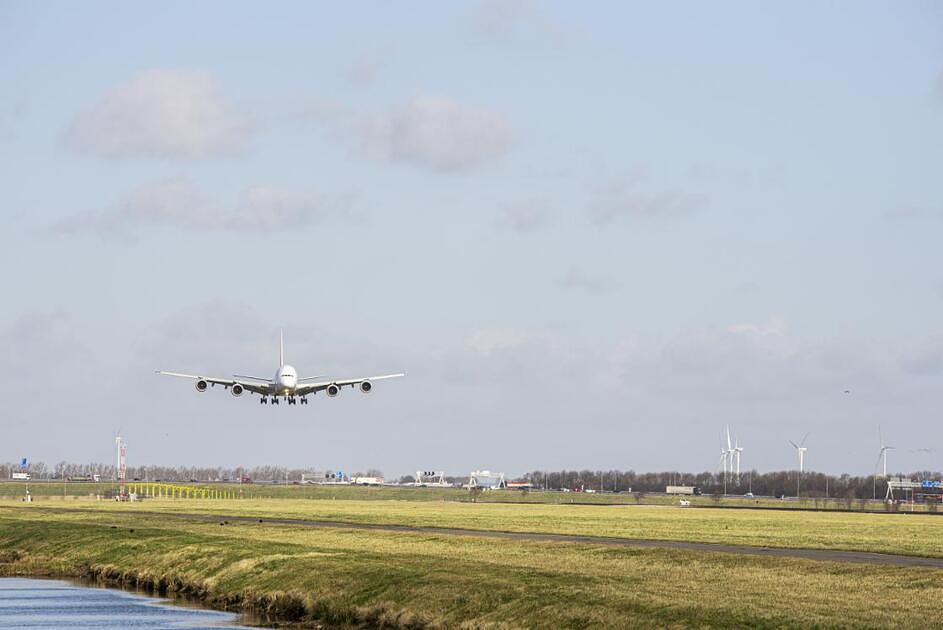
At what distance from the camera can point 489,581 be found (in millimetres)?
53969

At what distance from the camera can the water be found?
5659 centimetres

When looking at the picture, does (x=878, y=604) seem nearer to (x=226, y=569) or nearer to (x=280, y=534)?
(x=226, y=569)

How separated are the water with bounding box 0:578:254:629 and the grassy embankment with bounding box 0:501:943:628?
9.13 feet

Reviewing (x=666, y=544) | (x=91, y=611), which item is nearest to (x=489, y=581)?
(x=91, y=611)

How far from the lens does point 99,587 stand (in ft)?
241

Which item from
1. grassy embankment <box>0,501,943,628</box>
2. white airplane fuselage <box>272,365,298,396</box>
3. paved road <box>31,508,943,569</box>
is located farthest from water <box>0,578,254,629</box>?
white airplane fuselage <box>272,365,298,396</box>

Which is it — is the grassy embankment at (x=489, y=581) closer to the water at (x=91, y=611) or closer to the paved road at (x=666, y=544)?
the water at (x=91, y=611)

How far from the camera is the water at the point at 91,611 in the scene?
5659 centimetres

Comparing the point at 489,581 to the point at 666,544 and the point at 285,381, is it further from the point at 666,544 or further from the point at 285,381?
the point at 285,381

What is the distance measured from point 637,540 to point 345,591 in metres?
26.2

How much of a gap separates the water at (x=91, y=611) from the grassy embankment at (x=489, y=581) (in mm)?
2784

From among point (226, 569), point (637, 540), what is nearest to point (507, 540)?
point (637, 540)

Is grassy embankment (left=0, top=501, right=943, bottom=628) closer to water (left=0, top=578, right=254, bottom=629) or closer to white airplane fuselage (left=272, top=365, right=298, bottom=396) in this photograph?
water (left=0, top=578, right=254, bottom=629)

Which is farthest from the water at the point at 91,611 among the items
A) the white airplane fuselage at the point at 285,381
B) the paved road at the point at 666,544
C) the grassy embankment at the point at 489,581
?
the white airplane fuselage at the point at 285,381
